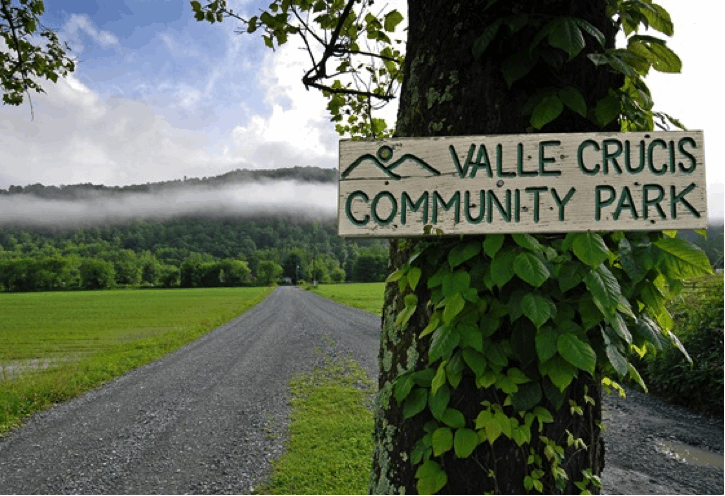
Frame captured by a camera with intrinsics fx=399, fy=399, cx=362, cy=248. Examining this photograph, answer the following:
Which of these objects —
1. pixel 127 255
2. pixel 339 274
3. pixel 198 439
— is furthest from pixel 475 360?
pixel 339 274

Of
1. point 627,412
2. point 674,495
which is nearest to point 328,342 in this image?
point 627,412

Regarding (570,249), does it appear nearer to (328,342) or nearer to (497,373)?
(497,373)

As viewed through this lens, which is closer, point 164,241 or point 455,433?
point 455,433

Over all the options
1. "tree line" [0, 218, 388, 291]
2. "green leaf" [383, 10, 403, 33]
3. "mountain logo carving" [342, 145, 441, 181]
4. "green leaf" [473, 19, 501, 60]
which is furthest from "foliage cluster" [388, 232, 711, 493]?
"green leaf" [383, 10, 403, 33]

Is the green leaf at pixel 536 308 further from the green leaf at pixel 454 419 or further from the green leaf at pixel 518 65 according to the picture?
the green leaf at pixel 518 65

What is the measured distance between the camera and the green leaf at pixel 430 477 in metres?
1.48

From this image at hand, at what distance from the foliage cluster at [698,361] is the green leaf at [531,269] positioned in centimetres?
831

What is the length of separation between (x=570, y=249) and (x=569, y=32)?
0.74 metres

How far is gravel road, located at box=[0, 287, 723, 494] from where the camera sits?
13.9ft

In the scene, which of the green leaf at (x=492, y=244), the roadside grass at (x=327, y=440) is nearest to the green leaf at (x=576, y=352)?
the green leaf at (x=492, y=244)

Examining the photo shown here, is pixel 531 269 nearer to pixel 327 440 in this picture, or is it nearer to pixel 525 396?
pixel 525 396

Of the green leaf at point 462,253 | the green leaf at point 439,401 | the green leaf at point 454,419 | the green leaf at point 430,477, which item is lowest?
the green leaf at point 430,477

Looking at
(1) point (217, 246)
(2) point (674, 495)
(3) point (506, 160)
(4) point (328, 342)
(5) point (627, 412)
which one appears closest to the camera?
(3) point (506, 160)

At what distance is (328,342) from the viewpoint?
14250 mm
